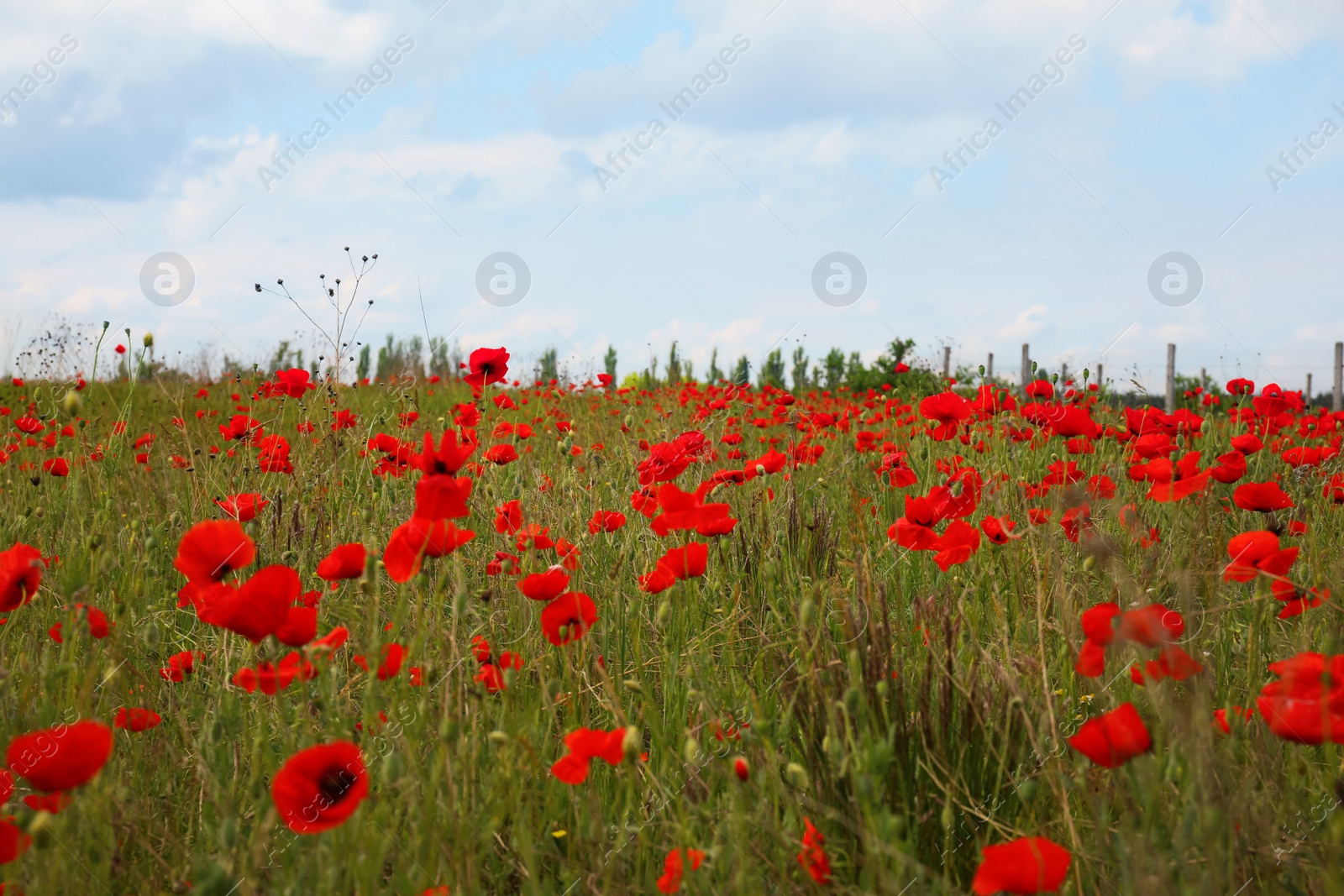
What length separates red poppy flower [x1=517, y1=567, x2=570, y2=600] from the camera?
4.92 feet

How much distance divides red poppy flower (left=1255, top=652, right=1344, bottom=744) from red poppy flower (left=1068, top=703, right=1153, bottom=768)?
0.17 m

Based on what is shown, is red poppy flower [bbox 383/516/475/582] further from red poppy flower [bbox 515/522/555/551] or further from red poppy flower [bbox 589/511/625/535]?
red poppy flower [bbox 589/511/625/535]

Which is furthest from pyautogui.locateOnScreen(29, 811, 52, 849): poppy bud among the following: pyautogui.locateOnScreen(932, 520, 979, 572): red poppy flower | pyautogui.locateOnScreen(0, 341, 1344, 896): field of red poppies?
pyautogui.locateOnScreen(932, 520, 979, 572): red poppy flower

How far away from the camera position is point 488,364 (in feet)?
8.63

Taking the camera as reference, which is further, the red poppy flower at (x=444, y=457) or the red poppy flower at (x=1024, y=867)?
the red poppy flower at (x=444, y=457)

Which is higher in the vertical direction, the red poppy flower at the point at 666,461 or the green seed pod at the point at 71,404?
the green seed pod at the point at 71,404

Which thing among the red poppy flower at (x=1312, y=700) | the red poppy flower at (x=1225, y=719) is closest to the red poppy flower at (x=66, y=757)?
the red poppy flower at (x=1312, y=700)

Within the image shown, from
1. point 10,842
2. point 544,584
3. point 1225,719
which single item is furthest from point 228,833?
point 1225,719

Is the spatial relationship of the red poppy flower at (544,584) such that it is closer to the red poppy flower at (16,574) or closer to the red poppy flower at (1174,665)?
→ the red poppy flower at (16,574)

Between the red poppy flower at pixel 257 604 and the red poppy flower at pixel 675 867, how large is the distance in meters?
0.58

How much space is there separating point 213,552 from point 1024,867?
112cm

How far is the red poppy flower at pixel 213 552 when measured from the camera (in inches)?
46.6

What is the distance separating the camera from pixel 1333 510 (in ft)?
A: 10.3

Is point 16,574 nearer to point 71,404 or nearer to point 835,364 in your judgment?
point 71,404
